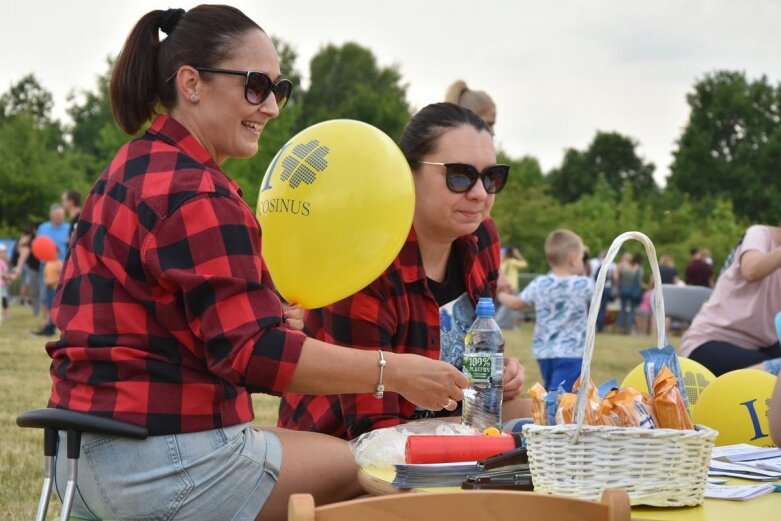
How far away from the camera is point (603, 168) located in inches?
2245

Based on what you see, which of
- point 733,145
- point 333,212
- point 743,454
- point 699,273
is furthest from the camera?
point 733,145

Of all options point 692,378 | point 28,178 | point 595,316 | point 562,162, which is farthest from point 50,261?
point 562,162

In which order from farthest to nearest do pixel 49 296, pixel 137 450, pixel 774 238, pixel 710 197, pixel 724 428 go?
1. pixel 710 197
2. pixel 49 296
3. pixel 774 238
4. pixel 724 428
5. pixel 137 450

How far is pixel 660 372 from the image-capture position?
7.77 feet

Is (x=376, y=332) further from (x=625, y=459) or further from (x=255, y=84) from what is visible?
(x=625, y=459)

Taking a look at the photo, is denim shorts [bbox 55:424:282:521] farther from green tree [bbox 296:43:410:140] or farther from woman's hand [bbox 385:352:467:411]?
green tree [bbox 296:43:410:140]

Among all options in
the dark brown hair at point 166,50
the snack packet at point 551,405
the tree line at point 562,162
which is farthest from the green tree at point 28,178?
the snack packet at point 551,405

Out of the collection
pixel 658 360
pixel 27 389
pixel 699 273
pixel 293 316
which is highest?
pixel 699 273

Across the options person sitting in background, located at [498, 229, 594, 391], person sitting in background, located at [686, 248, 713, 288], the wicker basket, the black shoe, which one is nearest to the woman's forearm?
the wicker basket

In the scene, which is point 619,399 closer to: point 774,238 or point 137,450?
point 137,450

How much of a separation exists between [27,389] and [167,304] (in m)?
7.29

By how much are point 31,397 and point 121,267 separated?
6.80 meters

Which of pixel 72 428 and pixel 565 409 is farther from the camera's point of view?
pixel 72 428

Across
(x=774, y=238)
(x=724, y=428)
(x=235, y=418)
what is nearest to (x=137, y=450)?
(x=235, y=418)
